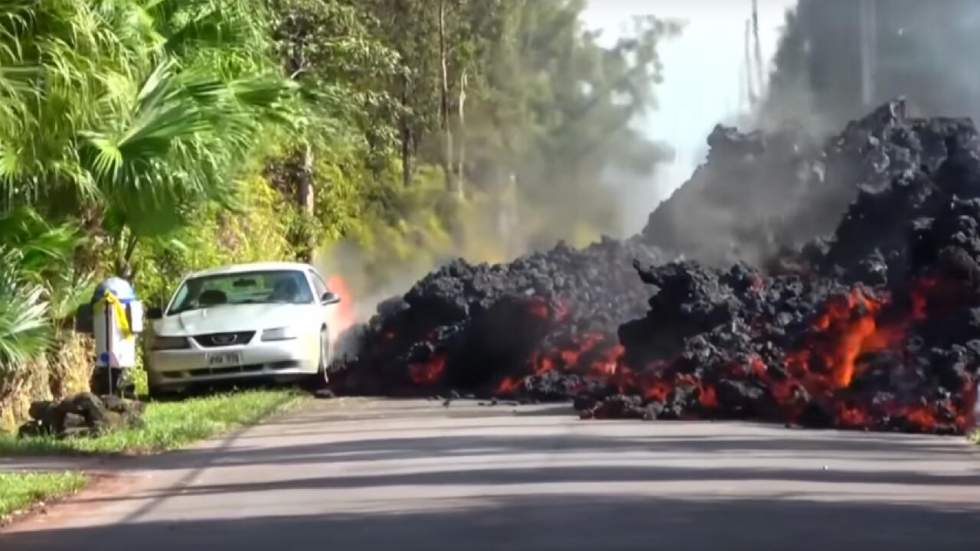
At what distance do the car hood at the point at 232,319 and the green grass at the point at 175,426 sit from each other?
0.77 meters

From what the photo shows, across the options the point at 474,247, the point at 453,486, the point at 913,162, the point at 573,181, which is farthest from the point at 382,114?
the point at 453,486

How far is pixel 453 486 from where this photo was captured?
1330 cm

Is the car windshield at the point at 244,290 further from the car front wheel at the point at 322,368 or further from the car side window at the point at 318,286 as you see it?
the car front wheel at the point at 322,368

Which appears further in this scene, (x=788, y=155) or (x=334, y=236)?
(x=334, y=236)

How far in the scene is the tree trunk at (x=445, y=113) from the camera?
3094 centimetres

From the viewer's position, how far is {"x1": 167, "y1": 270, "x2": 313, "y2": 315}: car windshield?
24.4 metres

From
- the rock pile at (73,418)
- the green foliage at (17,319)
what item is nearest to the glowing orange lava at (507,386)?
the rock pile at (73,418)

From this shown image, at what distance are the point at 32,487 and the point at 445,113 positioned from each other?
65.9 feet

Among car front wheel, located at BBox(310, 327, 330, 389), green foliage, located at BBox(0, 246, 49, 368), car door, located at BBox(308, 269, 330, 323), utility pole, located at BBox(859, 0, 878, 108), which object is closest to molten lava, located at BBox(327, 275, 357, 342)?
car door, located at BBox(308, 269, 330, 323)

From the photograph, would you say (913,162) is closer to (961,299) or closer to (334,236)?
(961,299)

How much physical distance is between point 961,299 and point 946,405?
233 centimetres

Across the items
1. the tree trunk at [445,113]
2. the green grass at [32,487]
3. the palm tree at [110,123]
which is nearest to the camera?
the green grass at [32,487]

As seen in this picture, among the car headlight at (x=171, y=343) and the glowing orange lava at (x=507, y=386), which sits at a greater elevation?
the car headlight at (x=171, y=343)

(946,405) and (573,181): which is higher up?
(573,181)
